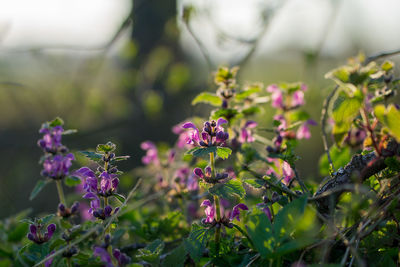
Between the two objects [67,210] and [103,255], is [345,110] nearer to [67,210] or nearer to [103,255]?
[103,255]

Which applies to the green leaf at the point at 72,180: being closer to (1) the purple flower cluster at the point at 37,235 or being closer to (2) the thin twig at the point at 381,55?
(1) the purple flower cluster at the point at 37,235

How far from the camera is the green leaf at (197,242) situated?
95 cm

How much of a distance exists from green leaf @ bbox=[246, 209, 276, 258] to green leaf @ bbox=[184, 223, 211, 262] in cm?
17

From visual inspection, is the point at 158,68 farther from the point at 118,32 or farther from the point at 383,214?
the point at 383,214

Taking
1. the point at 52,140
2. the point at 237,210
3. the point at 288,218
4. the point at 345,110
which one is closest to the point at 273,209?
the point at 237,210

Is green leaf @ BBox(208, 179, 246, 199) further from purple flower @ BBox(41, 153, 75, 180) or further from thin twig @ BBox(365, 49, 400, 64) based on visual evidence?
thin twig @ BBox(365, 49, 400, 64)

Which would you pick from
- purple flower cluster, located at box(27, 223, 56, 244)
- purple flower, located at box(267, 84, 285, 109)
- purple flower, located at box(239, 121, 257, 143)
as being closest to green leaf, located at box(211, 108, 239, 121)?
purple flower, located at box(239, 121, 257, 143)

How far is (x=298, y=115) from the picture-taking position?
5.17ft

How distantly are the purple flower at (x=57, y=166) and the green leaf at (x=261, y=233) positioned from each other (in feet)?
1.79

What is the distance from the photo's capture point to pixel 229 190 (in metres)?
Result: 0.99

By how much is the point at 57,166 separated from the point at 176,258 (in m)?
A: 0.43

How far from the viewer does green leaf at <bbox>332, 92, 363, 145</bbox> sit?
35.4 inches

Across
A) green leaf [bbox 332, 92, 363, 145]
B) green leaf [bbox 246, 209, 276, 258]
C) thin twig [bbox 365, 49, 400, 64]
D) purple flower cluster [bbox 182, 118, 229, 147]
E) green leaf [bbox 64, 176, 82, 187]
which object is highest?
thin twig [bbox 365, 49, 400, 64]

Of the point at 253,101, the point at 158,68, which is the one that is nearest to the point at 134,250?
the point at 253,101
